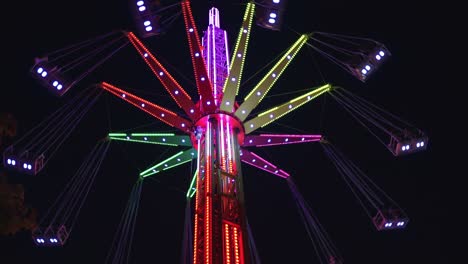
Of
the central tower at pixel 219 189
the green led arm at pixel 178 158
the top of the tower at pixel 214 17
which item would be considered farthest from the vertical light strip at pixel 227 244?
the top of the tower at pixel 214 17

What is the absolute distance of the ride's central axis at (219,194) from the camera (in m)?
15.3

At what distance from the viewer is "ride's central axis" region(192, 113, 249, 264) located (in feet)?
50.3

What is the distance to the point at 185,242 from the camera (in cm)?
1970

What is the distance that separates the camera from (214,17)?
2295cm

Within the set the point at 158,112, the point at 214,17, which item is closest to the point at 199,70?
the point at 158,112

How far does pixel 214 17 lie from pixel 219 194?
30.1 ft

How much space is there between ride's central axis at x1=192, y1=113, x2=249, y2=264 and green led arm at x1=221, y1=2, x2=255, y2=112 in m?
0.49

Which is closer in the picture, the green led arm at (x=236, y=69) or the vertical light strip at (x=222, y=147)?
Result: the vertical light strip at (x=222, y=147)

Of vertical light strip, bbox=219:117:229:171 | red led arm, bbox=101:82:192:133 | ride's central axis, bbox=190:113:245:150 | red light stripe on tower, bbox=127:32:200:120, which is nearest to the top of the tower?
red light stripe on tower, bbox=127:32:200:120

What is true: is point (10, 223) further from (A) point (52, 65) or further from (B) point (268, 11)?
(B) point (268, 11)

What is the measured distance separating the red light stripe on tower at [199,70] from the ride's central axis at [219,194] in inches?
18.0

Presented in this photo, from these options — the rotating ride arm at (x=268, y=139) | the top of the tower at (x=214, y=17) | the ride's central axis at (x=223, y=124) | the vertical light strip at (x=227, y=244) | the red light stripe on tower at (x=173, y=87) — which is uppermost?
the top of the tower at (x=214, y=17)

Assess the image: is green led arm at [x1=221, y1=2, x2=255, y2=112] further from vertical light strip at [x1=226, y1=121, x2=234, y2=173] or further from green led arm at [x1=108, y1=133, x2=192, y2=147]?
green led arm at [x1=108, y1=133, x2=192, y2=147]

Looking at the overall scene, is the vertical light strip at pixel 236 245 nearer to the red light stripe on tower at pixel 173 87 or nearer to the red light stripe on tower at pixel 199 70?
the red light stripe on tower at pixel 199 70
